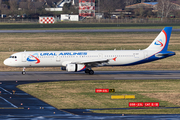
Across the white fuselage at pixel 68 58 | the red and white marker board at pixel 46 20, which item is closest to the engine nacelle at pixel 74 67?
the white fuselage at pixel 68 58

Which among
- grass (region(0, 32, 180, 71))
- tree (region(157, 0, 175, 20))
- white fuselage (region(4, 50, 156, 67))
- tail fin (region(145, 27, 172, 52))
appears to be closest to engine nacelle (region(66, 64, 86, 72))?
white fuselage (region(4, 50, 156, 67))

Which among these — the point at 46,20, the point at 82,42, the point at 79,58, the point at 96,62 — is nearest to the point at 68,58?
the point at 79,58

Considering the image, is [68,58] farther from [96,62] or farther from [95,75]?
[95,75]

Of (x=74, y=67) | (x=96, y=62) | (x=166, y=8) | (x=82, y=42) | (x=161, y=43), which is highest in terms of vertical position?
(x=166, y=8)

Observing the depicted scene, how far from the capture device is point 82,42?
8369cm

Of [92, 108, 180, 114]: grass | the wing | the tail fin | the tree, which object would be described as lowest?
[92, 108, 180, 114]: grass

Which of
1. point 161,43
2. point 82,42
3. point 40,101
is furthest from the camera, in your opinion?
point 82,42

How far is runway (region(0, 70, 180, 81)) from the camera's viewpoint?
148 ft

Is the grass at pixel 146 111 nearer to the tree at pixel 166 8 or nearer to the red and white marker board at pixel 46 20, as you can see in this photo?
the red and white marker board at pixel 46 20

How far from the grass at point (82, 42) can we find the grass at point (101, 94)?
1610 centimetres

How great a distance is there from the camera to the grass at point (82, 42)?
65875 mm

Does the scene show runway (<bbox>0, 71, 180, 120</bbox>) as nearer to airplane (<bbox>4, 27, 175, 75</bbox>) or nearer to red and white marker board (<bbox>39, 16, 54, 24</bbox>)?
airplane (<bbox>4, 27, 175, 75</bbox>)

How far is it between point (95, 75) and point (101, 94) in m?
13.9

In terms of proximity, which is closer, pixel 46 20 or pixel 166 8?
pixel 46 20
